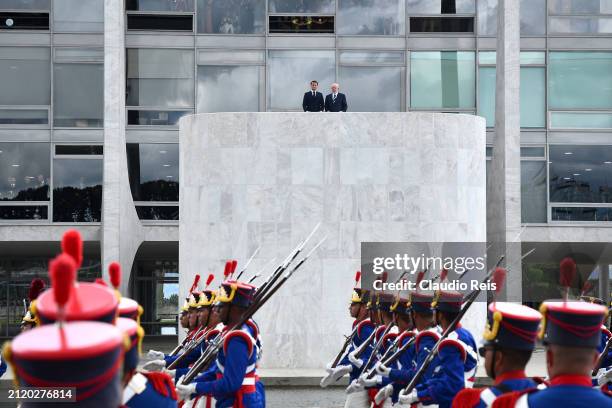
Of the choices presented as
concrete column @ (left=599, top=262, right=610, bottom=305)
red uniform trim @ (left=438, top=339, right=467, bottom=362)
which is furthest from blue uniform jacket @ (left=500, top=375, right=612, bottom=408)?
concrete column @ (left=599, top=262, right=610, bottom=305)

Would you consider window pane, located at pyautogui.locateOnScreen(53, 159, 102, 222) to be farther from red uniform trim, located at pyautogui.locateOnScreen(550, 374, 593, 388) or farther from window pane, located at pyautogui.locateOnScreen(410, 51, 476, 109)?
red uniform trim, located at pyautogui.locateOnScreen(550, 374, 593, 388)

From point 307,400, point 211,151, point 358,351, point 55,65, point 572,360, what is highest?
point 55,65

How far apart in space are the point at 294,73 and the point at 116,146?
4.61 meters

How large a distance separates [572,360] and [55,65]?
23.9 metres

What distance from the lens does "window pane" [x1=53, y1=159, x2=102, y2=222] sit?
86.5 feet

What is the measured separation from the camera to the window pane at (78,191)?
26.4 metres

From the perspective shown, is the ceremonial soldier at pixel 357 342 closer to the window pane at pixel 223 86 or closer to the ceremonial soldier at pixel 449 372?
the ceremonial soldier at pixel 449 372

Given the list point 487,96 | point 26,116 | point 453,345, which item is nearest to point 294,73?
point 487,96

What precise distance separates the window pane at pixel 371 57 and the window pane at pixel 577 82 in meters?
3.71

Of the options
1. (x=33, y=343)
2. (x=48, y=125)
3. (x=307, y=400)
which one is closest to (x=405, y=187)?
(x=307, y=400)

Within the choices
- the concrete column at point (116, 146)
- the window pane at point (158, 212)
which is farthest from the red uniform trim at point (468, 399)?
the window pane at point (158, 212)

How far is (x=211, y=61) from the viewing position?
2683 centimetres

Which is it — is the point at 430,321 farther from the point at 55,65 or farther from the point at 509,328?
the point at 55,65

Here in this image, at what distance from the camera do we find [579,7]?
26875 mm
